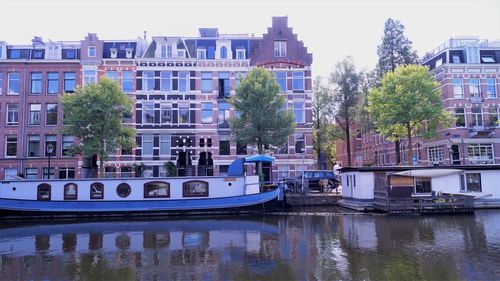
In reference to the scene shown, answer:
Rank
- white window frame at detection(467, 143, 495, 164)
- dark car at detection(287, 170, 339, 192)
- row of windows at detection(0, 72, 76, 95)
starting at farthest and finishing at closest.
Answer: white window frame at detection(467, 143, 495, 164)
row of windows at detection(0, 72, 76, 95)
dark car at detection(287, 170, 339, 192)

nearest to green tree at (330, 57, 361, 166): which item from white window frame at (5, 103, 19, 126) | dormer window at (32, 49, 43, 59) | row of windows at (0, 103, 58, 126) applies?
row of windows at (0, 103, 58, 126)

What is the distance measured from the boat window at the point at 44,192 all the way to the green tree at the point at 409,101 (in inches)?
1158

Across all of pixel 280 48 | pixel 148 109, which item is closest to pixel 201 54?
pixel 148 109

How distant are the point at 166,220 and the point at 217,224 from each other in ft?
15.0

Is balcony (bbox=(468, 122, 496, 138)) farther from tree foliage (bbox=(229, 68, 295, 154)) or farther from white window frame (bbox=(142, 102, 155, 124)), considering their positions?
white window frame (bbox=(142, 102, 155, 124))

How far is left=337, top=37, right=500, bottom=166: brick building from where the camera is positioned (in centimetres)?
4375

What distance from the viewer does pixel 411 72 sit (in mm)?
38188

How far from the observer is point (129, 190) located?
2909cm

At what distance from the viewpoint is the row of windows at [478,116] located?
145 feet

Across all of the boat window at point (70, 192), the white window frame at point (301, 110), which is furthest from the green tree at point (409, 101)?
the boat window at point (70, 192)

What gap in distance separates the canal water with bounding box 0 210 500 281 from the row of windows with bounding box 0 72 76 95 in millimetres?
22150

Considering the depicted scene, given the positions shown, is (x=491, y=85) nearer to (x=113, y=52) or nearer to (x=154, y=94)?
(x=154, y=94)

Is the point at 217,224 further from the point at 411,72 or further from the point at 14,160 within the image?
the point at 14,160

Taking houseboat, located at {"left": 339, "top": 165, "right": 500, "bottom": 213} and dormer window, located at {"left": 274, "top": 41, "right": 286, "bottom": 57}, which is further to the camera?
dormer window, located at {"left": 274, "top": 41, "right": 286, "bottom": 57}
